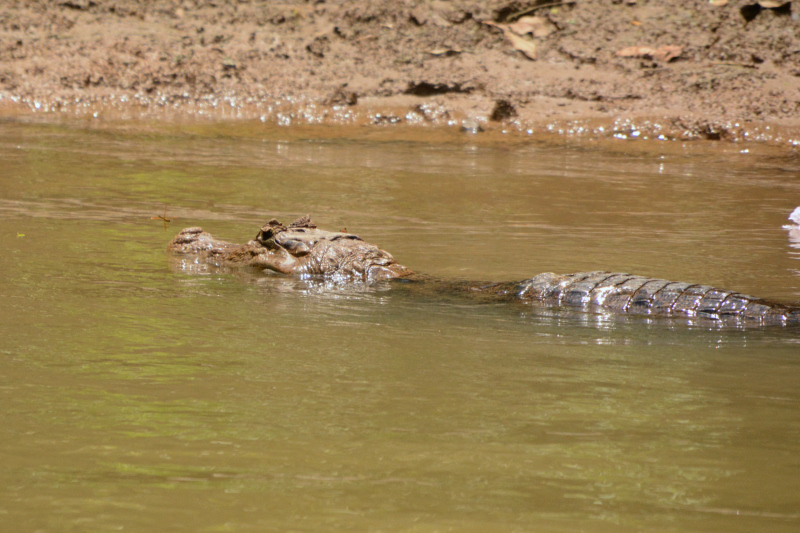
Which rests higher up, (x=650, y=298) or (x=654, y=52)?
(x=654, y=52)

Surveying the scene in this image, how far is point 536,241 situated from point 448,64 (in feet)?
21.7

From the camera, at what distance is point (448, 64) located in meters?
12.6

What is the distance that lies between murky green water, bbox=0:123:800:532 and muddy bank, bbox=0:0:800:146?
463 cm

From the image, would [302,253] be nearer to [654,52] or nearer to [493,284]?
[493,284]

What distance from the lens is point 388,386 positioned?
3.34 metres

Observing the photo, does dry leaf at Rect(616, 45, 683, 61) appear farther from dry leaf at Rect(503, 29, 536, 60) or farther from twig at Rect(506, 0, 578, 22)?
twig at Rect(506, 0, 578, 22)

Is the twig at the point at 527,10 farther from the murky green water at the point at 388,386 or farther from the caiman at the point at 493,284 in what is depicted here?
the caiman at the point at 493,284

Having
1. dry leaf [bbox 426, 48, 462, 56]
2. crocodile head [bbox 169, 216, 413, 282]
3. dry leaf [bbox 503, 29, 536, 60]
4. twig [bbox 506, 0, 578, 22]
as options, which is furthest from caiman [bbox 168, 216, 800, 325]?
twig [bbox 506, 0, 578, 22]

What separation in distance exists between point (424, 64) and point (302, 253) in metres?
7.54

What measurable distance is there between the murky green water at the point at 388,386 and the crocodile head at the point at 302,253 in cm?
27

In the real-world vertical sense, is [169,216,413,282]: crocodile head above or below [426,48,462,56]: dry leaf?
below

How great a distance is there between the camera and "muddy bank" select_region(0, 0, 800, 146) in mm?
11797

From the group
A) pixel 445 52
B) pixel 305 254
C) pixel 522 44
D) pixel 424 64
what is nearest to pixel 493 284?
pixel 305 254

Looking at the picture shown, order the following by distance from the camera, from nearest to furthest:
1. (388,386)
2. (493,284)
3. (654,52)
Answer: (388,386), (493,284), (654,52)
